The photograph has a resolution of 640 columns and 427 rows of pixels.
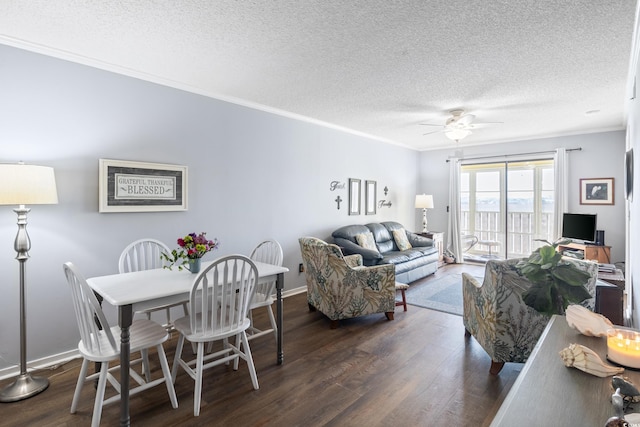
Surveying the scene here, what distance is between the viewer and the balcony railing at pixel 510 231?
6473mm

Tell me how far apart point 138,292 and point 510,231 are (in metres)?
6.97

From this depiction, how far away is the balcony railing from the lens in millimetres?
6473

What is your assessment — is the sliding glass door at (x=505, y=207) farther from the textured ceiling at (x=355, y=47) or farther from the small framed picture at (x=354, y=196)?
the small framed picture at (x=354, y=196)

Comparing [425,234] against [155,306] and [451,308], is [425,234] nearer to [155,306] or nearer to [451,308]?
[451,308]

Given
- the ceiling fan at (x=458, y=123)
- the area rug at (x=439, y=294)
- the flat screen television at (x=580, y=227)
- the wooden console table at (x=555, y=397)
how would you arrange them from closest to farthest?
the wooden console table at (x=555, y=397) → the area rug at (x=439, y=294) → the ceiling fan at (x=458, y=123) → the flat screen television at (x=580, y=227)

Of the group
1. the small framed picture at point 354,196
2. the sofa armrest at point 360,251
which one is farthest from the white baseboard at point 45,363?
the small framed picture at point 354,196

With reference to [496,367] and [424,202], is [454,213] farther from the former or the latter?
[496,367]

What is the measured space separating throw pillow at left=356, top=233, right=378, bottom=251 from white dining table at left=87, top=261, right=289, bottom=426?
98.8 inches

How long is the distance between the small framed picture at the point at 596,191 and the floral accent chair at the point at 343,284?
14.1ft

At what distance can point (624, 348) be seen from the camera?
1029mm

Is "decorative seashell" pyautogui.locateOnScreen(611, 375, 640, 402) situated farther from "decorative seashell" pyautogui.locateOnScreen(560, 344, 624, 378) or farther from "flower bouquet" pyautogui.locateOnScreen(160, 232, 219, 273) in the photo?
"flower bouquet" pyautogui.locateOnScreen(160, 232, 219, 273)

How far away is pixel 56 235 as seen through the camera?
8.99 ft

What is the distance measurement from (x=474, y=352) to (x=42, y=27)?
430 cm

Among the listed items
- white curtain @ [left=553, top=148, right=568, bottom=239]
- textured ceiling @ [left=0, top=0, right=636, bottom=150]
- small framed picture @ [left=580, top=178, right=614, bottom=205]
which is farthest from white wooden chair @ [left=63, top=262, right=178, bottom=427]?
small framed picture @ [left=580, top=178, right=614, bottom=205]
